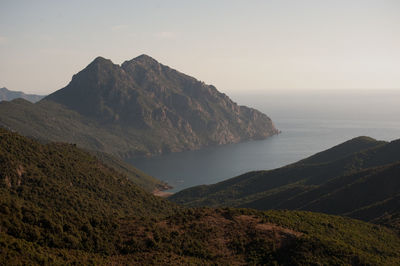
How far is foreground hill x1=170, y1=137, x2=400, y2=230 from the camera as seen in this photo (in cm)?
9756

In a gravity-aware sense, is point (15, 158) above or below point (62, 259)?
above

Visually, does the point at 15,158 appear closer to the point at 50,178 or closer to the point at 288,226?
the point at 50,178

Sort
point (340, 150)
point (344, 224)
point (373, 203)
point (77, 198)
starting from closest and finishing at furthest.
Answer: point (344, 224) → point (77, 198) → point (373, 203) → point (340, 150)

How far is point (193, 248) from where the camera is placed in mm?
51688

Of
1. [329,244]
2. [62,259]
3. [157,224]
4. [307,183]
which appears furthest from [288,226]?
[307,183]

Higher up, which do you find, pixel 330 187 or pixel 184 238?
pixel 184 238

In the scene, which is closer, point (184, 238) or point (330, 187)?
point (184, 238)

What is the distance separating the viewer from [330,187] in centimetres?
11575

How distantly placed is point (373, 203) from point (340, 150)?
84.3 meters

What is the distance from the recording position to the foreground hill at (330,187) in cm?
9756

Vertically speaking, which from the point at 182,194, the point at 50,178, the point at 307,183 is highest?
the point at 50,178

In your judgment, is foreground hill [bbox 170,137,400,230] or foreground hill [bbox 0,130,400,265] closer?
foreground hill [bbox 0,130,400,265]

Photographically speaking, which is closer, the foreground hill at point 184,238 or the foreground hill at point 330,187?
the foreground hill at point 184,238

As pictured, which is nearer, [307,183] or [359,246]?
[359,246]
